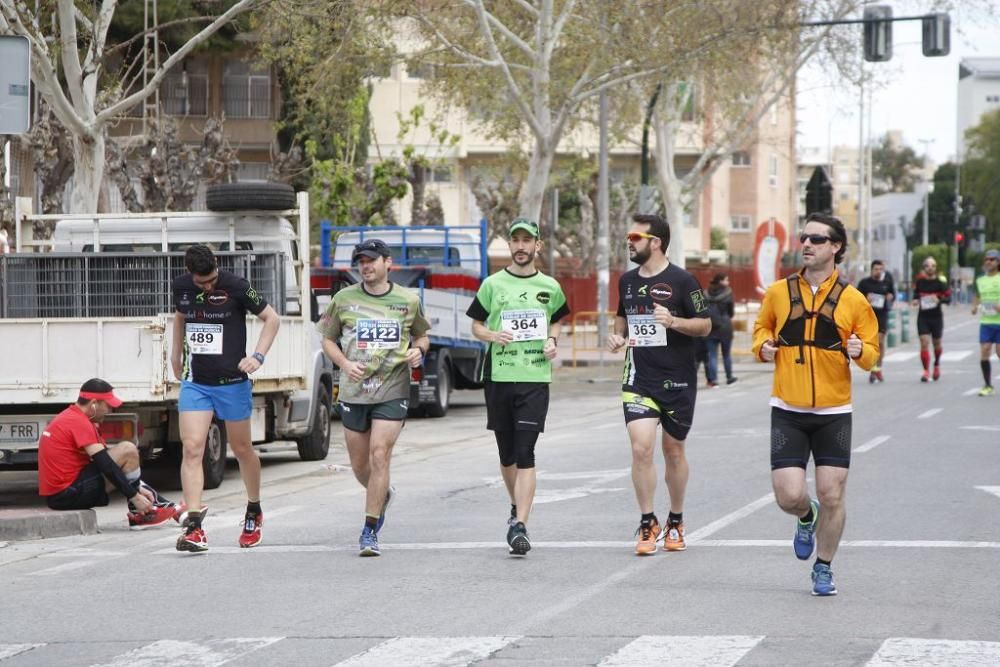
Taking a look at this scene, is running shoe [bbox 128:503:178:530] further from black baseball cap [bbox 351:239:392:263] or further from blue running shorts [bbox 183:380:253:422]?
black baseball cap [bbox 351:239:392:263]

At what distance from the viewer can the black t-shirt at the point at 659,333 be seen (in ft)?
33.3

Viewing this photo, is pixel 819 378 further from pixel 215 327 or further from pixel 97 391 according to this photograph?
pixel 97 391

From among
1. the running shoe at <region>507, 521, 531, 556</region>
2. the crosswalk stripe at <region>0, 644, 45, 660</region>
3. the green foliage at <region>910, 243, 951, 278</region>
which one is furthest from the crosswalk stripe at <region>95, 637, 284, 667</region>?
the green foliage at <region>910, 243, 951, 278</region>

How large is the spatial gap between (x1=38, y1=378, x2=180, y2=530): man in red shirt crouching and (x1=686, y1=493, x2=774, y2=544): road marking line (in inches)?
151

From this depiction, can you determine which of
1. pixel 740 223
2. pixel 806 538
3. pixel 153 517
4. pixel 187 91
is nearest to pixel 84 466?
pixel 153 517

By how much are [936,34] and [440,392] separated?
35.4 feet

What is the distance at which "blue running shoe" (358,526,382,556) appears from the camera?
1020cm

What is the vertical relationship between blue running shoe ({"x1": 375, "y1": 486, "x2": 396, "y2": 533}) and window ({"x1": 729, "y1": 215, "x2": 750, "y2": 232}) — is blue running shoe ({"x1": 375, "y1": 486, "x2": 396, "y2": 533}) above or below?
below

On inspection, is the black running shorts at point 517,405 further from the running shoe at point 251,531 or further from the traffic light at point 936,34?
the traffic light at point 936,34

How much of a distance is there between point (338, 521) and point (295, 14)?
1408cm

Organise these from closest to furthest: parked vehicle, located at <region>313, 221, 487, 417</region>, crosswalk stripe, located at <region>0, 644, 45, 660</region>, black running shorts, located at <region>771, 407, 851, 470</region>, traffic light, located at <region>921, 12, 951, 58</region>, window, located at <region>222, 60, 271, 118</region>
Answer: crosswalk stripe, located at <region>0, 644, 45, 660</region> < black running shorts, located at <region>771, 407, 851, 470</region> < parked vehicle, located at <region>313, 221, 487, 417</region> < traffic light, located at <region>921, 12, 951, 58</region> < window, located at <region>222, 60, 271, 118</region>

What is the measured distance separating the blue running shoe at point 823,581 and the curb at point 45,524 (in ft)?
18.2

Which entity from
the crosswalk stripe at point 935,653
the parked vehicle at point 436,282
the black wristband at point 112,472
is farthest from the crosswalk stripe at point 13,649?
the parked vehicle at point 436,282

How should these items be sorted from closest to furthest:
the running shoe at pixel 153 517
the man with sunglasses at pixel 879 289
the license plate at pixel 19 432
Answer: the running shoe at pixel 153 517, the license plate at pixel 19 432, the man with sunglasses at pixel 879 289
